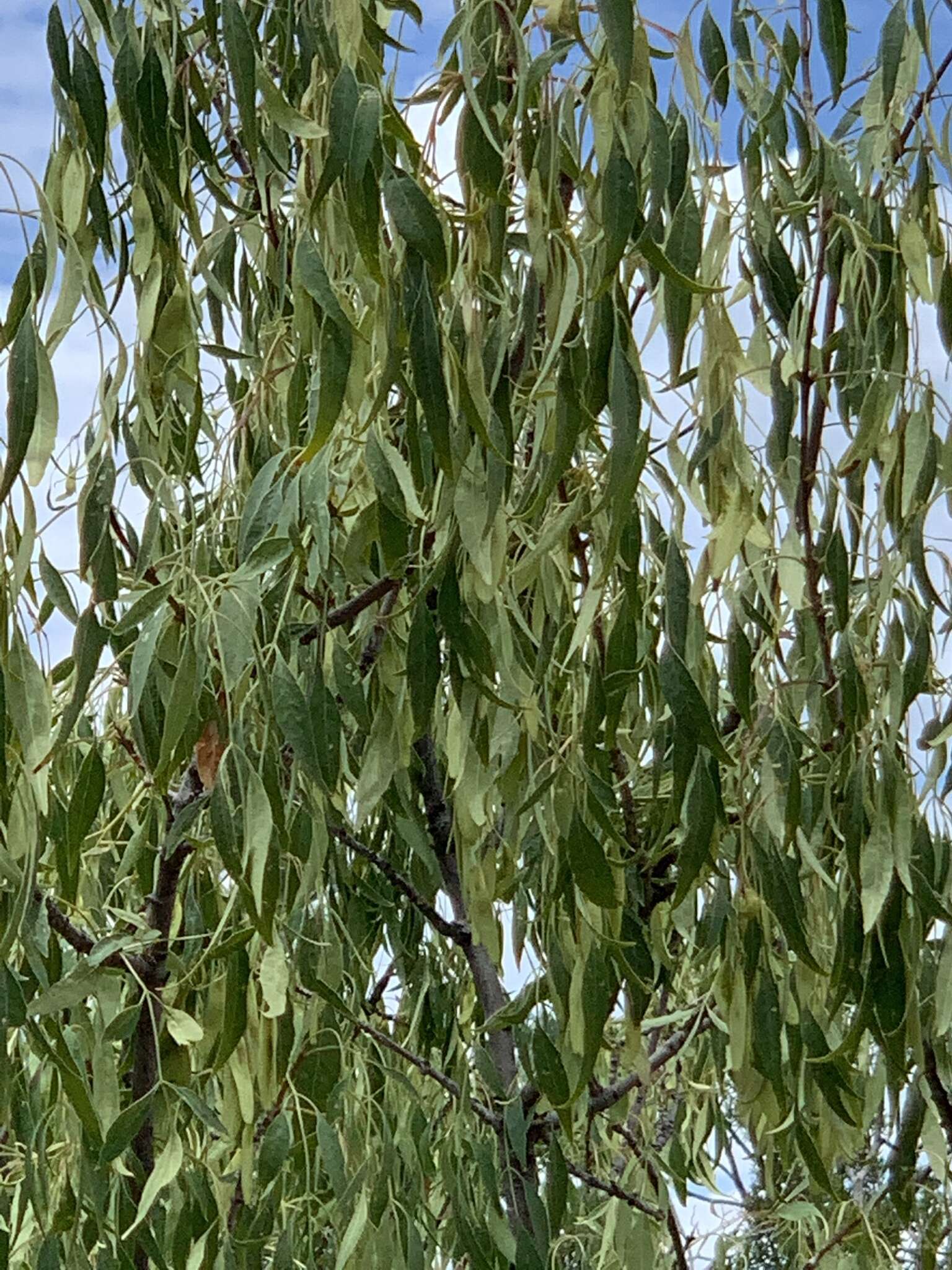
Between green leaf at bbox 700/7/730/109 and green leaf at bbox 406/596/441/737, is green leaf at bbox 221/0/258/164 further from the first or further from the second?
green leaf at bbox 700/7/730/109

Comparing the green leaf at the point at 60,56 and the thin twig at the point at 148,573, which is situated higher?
the green leaf at the point at 60,56

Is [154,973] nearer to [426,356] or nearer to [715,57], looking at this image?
[426,356]

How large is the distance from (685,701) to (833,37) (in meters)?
0.45

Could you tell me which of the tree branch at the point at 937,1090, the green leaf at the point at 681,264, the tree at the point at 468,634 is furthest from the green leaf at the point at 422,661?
the tree branch at the point at 937,1090

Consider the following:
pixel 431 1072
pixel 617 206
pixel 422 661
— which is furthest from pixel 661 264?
pixel 431 1072

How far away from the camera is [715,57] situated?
0.97 m

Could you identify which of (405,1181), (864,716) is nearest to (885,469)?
(864,716)

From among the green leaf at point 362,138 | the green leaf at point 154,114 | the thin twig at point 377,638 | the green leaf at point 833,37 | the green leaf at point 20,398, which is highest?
the green leaf at point 833,37

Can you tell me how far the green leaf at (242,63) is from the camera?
71cm

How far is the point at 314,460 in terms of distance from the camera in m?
0.77

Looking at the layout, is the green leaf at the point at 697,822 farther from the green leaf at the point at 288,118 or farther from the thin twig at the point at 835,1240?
the thin twig at the point at 835,1240

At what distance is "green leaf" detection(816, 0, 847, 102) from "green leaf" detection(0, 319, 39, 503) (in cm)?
53

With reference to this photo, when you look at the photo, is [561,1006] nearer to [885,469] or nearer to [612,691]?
[612,691]

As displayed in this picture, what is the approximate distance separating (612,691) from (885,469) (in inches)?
8.2
